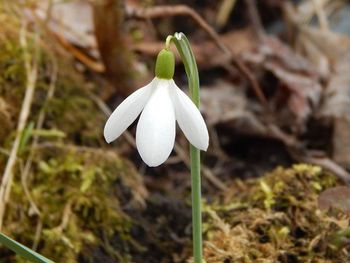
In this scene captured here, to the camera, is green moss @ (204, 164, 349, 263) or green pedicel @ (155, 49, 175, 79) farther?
green moss @ (204, 164, 349, 263)

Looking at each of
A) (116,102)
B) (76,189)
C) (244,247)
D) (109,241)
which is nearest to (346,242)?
(244,247)

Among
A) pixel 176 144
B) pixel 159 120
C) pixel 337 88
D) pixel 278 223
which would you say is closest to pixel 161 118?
pixel 159 120

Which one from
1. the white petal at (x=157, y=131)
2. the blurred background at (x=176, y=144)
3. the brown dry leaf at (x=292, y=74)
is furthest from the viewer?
the brown dry leaf at (x=292, y=74)

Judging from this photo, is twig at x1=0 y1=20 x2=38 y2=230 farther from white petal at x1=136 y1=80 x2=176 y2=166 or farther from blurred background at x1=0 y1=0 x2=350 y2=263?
white petal at x1=136 y1=80 x2=176 y2=166

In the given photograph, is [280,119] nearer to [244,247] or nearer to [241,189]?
[241,189]

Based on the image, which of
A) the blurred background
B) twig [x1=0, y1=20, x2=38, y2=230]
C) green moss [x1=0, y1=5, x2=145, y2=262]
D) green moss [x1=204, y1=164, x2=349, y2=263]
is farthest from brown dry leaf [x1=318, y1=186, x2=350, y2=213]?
twig [x1=0, y1=20, x2=38, y2=230]

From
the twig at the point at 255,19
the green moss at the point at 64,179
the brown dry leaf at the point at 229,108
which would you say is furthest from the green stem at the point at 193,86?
the twig at the point at 255,19

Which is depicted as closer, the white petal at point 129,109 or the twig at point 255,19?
the white petal at point 129,109

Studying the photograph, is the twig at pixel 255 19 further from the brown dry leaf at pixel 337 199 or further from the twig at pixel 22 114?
the brown dry leaf at pixel 337 199
